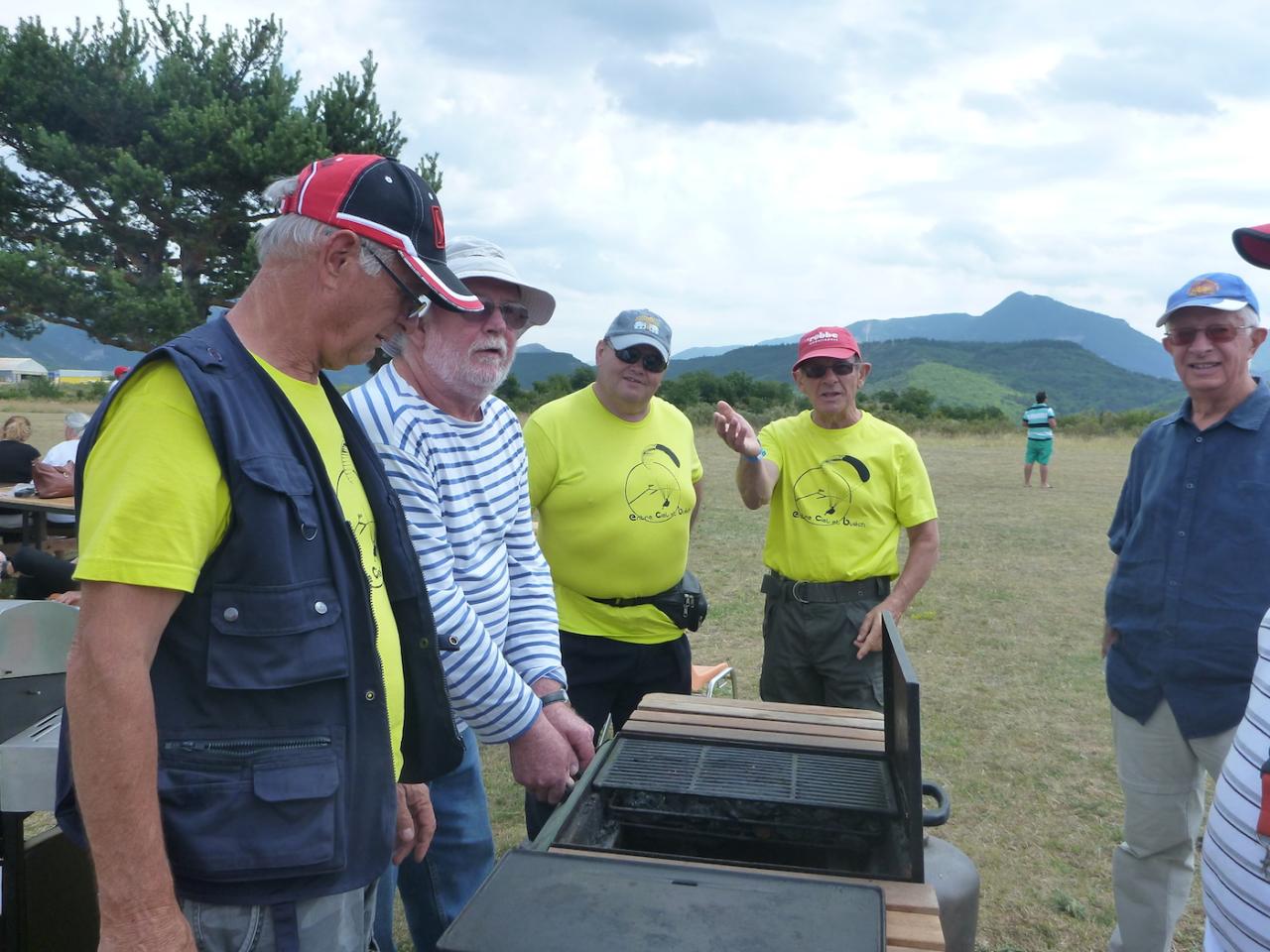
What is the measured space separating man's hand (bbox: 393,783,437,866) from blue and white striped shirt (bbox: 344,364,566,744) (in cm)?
18

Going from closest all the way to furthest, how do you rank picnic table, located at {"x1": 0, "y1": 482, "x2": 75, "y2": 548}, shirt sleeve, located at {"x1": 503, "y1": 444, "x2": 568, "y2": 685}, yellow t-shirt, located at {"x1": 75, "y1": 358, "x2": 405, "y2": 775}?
yellow t-shirt, located at {"x1": 75, "y1": 358, "x2": 405, "y2": 775}
shirt sleeve, located at {"x1": 503, "y1": 444, "x2": 568, "y2": 685}
picnic table, located at {"x1": 0, "y1": 482, "x2": 75, "y2": 548}

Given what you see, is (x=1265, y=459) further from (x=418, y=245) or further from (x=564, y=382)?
(x=564, y=382)

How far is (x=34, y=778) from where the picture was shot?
1862 mm

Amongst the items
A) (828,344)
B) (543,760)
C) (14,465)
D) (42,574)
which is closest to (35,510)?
(14,465)

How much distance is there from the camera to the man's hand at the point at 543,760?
1921 mm

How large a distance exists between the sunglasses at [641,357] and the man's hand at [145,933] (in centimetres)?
224

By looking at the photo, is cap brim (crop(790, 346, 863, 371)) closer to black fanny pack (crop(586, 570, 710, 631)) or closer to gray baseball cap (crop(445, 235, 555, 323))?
black fanny pack (crop(586, 570, 710, 631))

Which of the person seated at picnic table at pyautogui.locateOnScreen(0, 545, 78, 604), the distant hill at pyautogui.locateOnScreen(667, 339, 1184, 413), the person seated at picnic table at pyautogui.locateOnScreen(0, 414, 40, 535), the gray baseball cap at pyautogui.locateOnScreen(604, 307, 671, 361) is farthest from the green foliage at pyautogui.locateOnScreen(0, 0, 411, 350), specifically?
the distant hill at pyautogui.locateOnScreen(667, 339, 1184, 413)

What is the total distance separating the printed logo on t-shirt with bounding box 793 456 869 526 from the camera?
339 cm

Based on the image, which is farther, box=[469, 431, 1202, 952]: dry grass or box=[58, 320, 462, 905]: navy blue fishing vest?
box=[469, 431, 1202, 952]: dry grass

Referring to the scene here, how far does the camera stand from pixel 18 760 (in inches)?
72.9

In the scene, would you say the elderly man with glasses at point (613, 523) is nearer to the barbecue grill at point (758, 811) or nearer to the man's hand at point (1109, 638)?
the barbecue grill at point (758, 811)

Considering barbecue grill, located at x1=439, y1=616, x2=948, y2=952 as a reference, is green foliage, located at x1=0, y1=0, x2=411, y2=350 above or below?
above

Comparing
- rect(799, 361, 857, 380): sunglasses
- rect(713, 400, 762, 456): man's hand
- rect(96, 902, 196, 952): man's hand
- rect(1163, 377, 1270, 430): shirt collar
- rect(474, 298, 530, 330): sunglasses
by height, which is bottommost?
rect(96, 902, 196, 952): man's hand
